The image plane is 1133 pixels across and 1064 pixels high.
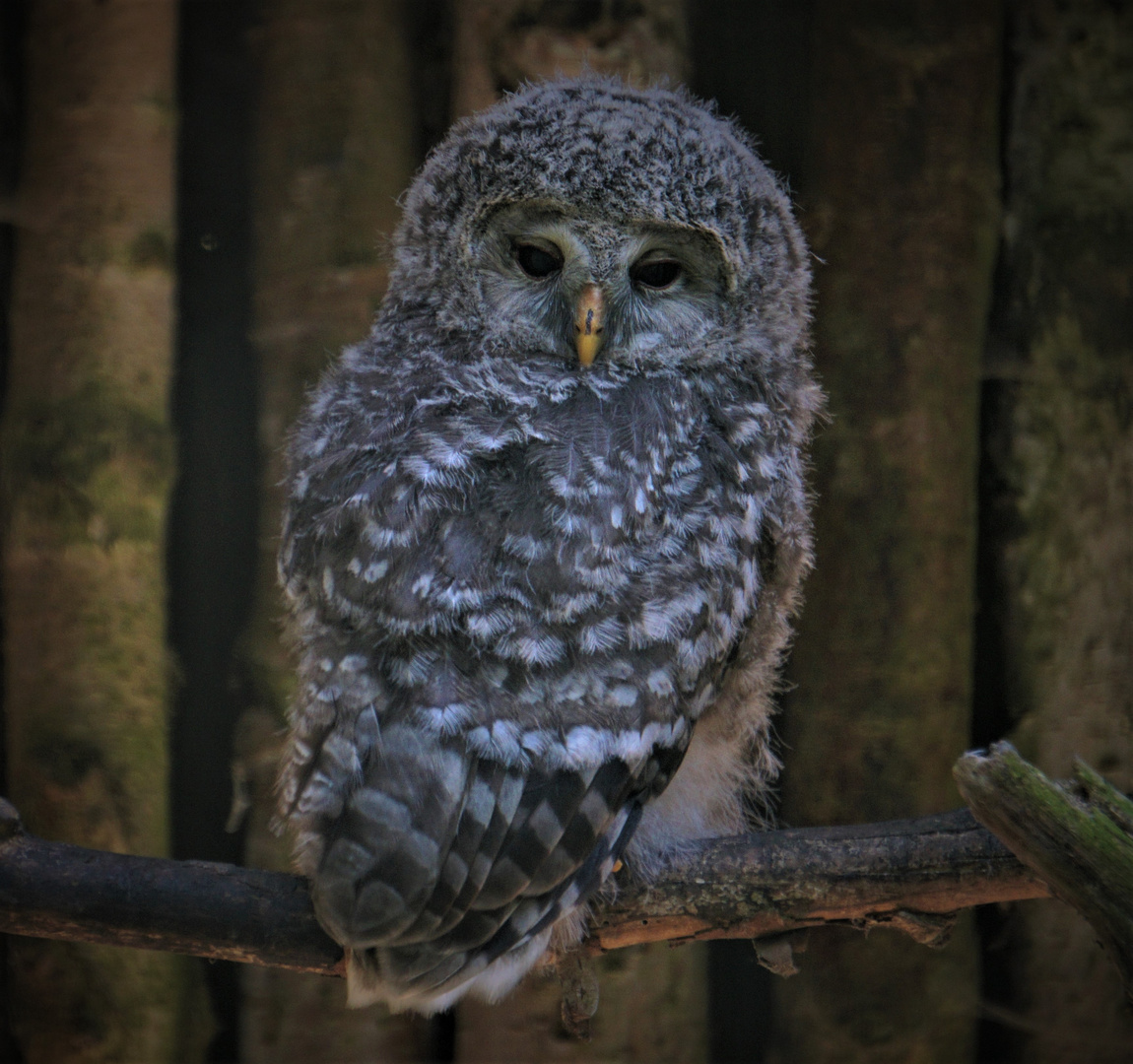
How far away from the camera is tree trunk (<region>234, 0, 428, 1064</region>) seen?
1521mm

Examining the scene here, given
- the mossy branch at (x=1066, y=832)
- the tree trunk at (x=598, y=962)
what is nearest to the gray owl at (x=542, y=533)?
the tree trunk at (x=598, y=962)

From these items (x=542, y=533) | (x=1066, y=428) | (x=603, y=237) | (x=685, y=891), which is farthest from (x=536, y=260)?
(x=1066, y=428)

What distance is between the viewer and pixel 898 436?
1502mm

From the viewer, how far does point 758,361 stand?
49.3 inches

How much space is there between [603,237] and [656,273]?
0.09 m

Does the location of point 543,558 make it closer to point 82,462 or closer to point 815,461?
point 815,461

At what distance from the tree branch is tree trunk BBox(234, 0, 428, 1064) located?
51 cm

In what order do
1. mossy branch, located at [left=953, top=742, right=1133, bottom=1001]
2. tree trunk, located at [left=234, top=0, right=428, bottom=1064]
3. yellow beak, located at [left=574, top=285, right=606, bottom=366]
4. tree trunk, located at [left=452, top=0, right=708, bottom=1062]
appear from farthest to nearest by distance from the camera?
tree trunk, located at [left=234, top=0, right=428, bottom=1064]
tree trunk, located at [left=452, top=0, right=708, bottom=1062]
yellow beak, located at [left=574, top=285, right=606, bottom=366]
mossy branch, located at [left=953, top=742, right=1133, bottom=1001]

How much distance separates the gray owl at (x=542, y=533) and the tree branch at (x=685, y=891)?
73mm

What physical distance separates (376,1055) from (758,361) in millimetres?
1189

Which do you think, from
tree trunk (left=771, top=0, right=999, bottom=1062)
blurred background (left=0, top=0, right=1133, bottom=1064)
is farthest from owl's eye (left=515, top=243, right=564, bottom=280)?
tree trunk (left=771, top=0, right=999, bottom=1062)

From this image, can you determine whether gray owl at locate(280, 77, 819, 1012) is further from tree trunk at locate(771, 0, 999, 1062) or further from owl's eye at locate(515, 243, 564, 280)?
tree trunk at locate(771, 0, 999, 1062)

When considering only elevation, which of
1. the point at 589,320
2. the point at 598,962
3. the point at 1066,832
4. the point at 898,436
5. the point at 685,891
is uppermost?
the point at 589,320

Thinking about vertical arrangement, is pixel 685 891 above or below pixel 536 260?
below
